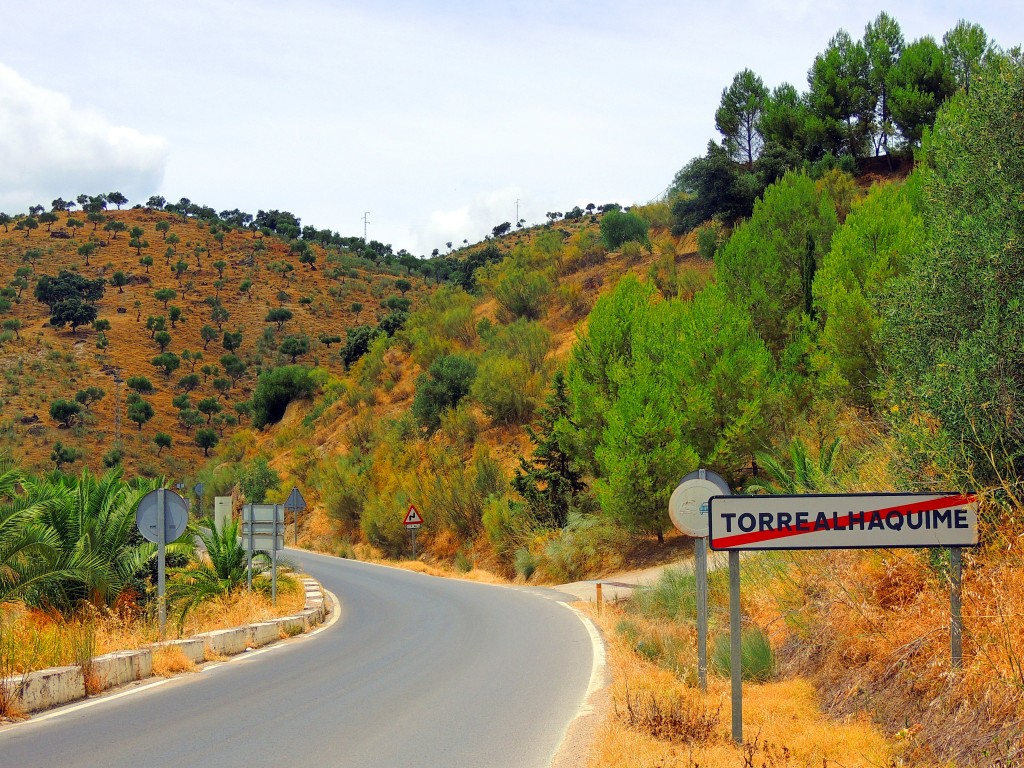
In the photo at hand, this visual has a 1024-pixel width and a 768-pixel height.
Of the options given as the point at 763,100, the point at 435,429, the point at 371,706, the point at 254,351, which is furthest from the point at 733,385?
the point at 254,351

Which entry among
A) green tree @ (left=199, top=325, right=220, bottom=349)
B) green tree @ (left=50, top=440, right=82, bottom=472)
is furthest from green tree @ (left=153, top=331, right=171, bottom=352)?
green tree @ (left=50, top=440, right=82, bottom=472)

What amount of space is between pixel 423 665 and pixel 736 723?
758 centimetres

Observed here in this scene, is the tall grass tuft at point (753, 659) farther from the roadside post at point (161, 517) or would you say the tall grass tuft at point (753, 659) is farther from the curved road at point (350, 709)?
the roadside post at point (161, 517)

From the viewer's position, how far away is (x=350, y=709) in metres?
10.5

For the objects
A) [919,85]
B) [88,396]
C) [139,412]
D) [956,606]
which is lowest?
[956,606]

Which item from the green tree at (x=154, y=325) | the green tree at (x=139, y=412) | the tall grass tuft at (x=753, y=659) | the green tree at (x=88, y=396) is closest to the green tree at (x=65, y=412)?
the green tree at (x=88, y=396)

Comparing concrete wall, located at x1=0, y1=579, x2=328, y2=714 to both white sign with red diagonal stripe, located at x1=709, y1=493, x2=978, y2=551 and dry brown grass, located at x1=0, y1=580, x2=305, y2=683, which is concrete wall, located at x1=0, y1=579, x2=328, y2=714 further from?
white sign with red diagonal stripe, located at x1=709, y1=493, x2=978, y2=551

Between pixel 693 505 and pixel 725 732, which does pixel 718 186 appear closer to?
pixel 693 505

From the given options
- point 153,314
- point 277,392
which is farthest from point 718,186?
point 153,314

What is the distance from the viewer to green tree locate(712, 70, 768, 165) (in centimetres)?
6000

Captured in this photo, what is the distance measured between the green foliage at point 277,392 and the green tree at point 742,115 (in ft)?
129

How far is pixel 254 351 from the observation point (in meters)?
91.5

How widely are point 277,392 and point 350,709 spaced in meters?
71.5

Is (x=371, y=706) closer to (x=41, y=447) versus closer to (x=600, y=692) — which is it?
(x=600, y=692)
